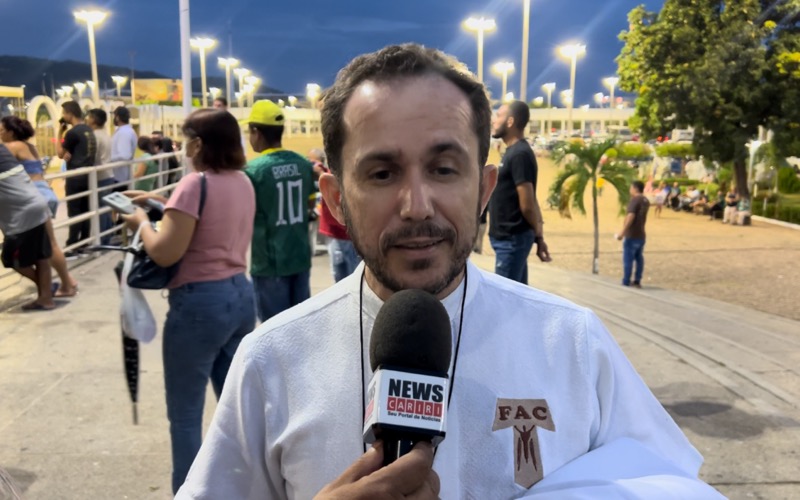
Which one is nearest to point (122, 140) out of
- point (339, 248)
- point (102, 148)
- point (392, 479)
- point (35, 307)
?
point (102, 148)

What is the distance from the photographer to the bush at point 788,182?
29875 mm

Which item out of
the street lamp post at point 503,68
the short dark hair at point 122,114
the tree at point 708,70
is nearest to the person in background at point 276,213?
the short dark hair at point 122,114

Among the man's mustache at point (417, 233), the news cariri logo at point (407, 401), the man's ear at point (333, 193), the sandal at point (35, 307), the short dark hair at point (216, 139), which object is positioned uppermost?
the short dark hair at point (216, 139)

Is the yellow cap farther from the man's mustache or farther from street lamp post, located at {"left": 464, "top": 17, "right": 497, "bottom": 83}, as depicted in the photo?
street lamp post, located at {"left": 464, "top": 17, "right": 497, "bottom": 83}

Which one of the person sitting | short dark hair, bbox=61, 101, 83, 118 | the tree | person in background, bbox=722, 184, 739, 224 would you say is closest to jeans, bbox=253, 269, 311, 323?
short dark hair, bbox=61, 101, 83, 118

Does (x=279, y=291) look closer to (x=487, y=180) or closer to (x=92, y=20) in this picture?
(x=487, y=180)

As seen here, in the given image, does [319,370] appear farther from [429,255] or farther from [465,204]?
[465,204]

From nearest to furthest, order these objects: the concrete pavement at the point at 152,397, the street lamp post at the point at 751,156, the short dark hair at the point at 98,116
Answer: the concrete pavement at the point at 152,397, the short dark hair at the point at 98,116, the street lamp post at the point at 751,156

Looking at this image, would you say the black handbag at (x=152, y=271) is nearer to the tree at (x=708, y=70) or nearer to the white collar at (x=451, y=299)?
the white collar at (x=451, y=299)

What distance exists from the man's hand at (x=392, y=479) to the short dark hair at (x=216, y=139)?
286 centimetres

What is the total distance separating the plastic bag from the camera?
13.3ft

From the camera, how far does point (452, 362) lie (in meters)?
1.50

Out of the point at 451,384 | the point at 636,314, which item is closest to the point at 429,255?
Result: the point at 451,384

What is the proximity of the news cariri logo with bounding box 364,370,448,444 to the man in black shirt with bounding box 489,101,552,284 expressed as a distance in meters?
5.10
